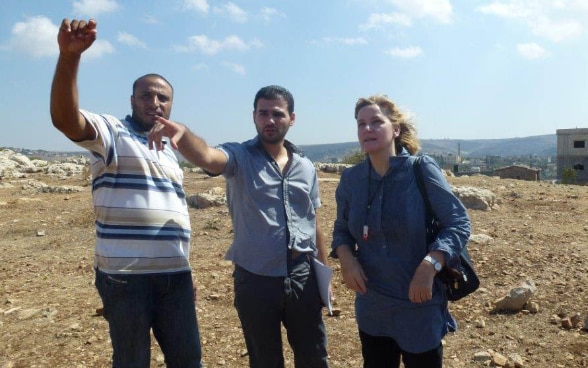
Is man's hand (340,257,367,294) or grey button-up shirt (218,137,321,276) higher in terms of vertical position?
grey button-up shirt (218,137,321,276)

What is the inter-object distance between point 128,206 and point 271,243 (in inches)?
29.6

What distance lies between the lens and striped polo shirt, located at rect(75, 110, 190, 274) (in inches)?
93.9

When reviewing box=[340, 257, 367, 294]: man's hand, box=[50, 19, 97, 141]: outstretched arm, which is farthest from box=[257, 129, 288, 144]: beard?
box=[50, 19, 97, 141]: outstretched arm

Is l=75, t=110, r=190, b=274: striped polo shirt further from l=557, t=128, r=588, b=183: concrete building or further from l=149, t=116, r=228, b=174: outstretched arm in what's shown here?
l=557, t=128, r=588, b=183: concrete building

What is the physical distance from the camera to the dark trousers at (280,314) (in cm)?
258

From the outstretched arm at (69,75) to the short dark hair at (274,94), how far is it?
973 millimetres

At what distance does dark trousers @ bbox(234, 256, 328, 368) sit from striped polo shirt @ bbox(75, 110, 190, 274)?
44 centimetres

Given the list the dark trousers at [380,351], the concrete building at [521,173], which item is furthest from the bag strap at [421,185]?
the concrete building at [521,173]

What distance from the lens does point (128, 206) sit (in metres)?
2.40

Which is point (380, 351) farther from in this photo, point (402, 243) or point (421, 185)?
point (421, 185)

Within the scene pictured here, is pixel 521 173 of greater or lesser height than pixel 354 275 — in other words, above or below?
below

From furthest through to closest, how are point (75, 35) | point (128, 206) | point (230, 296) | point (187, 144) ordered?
point (230, 296) < point (128, 206) < point (187, 144) < point (75, 35)

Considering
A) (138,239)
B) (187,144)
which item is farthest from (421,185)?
→ (138,239)

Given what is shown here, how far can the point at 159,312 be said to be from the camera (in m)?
2.57
